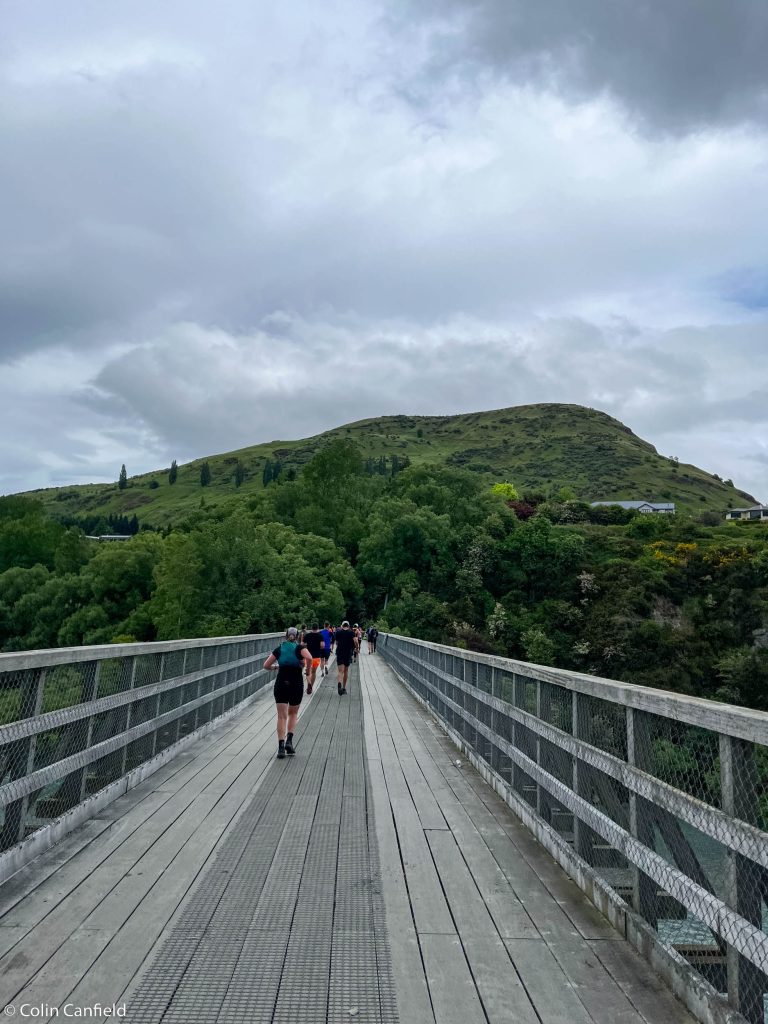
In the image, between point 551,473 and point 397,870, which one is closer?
point 397,870

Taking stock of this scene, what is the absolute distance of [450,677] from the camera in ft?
34.1

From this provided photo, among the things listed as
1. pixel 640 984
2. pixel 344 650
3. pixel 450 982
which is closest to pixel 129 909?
pixel 450 982

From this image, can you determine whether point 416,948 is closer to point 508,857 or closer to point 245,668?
point 508,857

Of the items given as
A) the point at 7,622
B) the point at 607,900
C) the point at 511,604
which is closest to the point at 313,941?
the point at 607,900

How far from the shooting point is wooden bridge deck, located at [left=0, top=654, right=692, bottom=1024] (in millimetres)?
2941

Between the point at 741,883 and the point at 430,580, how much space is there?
61.6 metres

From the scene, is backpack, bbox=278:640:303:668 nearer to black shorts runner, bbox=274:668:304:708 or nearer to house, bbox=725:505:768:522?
black shorts runner, bbox=274:668:304:708

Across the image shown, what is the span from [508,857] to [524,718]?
1.16 m

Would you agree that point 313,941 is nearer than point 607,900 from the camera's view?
Yes

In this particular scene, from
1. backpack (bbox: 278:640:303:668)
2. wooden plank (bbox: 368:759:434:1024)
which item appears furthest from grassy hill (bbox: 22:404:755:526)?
wooden plank (bbox: 368:759:434:1024)

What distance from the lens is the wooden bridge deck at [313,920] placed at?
9.65 ft

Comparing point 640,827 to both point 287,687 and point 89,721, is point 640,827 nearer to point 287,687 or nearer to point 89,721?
point 89,721

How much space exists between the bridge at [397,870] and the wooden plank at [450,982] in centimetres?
1

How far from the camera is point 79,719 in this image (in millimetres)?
5223
